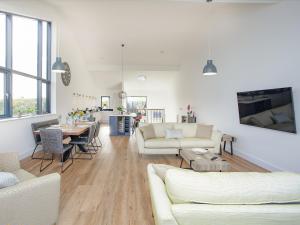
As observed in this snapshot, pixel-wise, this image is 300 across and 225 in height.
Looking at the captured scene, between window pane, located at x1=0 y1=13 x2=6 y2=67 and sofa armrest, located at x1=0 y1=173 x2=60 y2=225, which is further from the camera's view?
window pane, located at x1=0 y1=13 x2=6 y2=67

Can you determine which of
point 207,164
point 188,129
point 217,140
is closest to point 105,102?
point 188,129

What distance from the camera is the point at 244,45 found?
446cm

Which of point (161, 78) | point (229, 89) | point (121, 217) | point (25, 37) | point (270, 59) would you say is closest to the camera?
point (121, 217)

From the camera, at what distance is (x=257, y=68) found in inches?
160

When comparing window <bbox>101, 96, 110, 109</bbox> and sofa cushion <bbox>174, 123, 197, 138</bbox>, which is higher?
window <bbox>101, 96, 110, 109</bbox>

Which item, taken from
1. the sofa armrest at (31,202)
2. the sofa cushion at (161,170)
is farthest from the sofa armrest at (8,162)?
the sofa cushion at (161,170)

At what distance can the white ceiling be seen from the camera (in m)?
5.25

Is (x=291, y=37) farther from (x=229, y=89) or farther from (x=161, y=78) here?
(x=161, y=78)

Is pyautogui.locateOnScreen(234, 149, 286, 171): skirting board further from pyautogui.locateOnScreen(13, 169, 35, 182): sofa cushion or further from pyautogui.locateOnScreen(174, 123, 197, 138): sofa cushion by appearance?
pyautogui.locateOnScreen(13, 169, 35, 182): sofa cushion

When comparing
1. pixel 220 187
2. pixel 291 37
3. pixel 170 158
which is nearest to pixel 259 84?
pixel 291 37

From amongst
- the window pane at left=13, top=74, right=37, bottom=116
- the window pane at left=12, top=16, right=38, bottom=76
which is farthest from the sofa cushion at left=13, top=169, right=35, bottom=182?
the window pane at left=12, top=16, right=38, bottom=76

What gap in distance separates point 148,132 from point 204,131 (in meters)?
1.40

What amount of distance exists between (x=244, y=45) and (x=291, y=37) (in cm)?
127

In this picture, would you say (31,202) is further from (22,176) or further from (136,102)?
(136,102)
